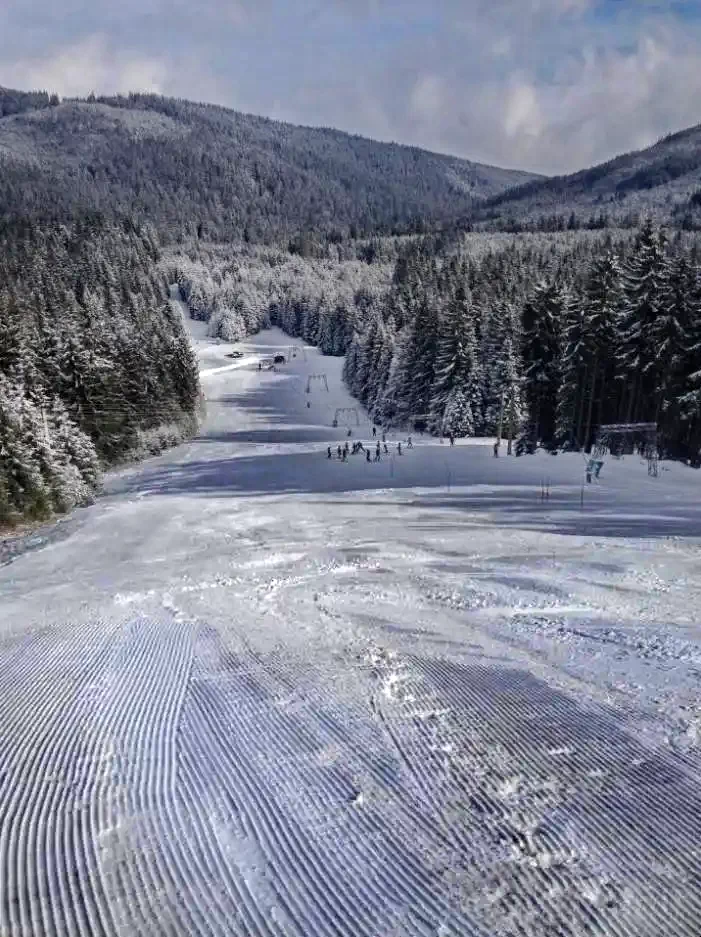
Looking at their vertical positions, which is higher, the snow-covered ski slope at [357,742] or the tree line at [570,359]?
the tree line at [570,359]

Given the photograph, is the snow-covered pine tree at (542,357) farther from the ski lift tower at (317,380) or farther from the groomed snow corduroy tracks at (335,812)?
the ski lift tower at (317,380)

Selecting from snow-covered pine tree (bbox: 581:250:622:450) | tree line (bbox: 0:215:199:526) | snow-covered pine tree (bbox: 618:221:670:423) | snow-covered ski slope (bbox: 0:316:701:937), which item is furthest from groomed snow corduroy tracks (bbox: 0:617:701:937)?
snow-covered pine tree (bbox: 581:250:622:450)

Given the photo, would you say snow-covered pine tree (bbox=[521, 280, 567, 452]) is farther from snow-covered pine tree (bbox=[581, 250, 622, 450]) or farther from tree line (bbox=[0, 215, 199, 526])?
tree line (bbox=[0, 215, 199, 526])

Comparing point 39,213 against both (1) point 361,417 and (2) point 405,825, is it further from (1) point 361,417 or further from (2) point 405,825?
(2) point 405,825

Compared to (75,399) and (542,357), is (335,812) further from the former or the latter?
(542,357)

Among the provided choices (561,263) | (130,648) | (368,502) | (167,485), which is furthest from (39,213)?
(130,648)

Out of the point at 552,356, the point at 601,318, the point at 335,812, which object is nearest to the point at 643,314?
the point at 601,318

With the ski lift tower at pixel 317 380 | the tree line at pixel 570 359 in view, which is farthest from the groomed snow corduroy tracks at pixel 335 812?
the ski lift tower at pixel 317 380

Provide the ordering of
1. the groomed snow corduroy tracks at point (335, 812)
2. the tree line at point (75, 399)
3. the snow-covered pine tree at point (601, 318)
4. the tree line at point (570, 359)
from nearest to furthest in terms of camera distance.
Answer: the groomed snow corduroy tracks at point (335, 812)
the tree line at point (75, 399)
the tree line at point (570, 359)
the snow-covered pine tree at point (601, 318)
